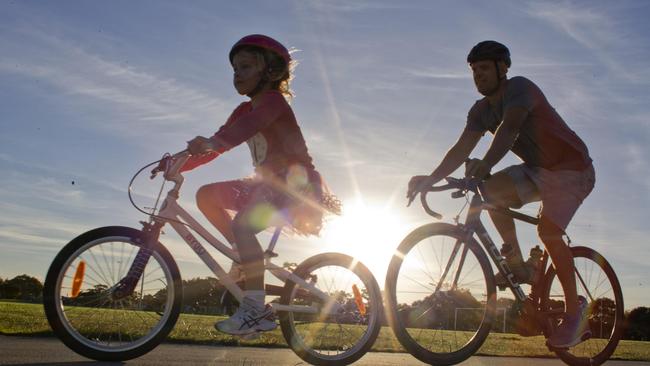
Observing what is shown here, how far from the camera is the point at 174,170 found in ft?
16.4

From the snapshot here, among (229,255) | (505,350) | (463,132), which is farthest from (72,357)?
(505,350)

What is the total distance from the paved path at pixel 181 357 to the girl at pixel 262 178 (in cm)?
74

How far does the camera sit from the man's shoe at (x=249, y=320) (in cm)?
487

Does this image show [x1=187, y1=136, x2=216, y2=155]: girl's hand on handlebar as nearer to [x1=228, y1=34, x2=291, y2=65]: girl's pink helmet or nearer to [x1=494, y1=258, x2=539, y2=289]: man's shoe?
[x1=228, y1=34, x2=291, y2=65]: girl's pink helmet

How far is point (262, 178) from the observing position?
534cm

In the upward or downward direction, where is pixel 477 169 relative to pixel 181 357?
upward

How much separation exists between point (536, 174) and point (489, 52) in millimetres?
1148

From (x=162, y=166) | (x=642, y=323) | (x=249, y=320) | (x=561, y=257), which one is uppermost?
(x=642, y=323)

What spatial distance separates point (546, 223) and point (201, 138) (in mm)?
3100

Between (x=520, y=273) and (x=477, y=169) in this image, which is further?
(x=520, y=273)

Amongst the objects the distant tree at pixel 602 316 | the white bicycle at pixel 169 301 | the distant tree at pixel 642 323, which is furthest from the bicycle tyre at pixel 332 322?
the distant tree at pixel 642 323

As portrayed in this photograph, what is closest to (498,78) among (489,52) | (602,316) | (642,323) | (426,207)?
(489,52)

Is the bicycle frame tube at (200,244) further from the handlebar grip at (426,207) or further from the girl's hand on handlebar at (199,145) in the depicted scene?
the handlebar grip at (426,207)

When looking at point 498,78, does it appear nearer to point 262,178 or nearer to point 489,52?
point 489,52
